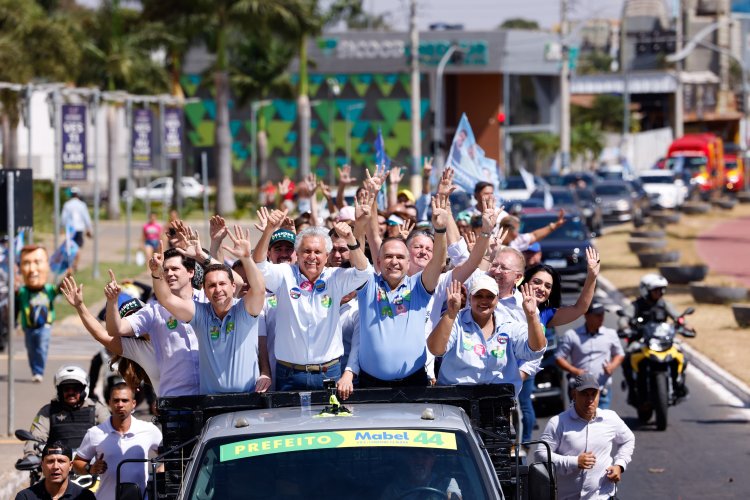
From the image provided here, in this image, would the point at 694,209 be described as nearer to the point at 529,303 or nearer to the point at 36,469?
the point at 36,469

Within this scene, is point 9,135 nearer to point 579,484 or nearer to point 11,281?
point 11,281

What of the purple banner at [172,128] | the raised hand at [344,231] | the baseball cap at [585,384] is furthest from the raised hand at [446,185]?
the purple banner at [172,128]

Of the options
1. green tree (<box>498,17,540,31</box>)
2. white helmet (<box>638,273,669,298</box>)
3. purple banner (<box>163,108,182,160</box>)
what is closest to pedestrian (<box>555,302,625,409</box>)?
white helmet (<box>638,273,669,298</box>)

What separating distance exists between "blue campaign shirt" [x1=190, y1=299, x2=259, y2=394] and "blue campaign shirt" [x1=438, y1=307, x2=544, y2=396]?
1132 millimetres

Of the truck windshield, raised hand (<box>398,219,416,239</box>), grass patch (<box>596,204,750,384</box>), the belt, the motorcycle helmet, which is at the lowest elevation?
grass patch (<box>596,204,750,384</box>)

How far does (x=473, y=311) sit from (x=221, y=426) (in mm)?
2242

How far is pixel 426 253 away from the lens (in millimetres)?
9719

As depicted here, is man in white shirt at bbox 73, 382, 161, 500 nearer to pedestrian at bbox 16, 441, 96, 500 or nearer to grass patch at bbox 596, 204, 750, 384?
pedestrian at bbox 16, 441, 96, 500

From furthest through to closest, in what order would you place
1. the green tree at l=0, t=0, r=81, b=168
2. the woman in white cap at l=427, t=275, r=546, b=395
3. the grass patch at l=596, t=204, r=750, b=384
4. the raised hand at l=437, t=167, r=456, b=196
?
the green tree at l=0, t=0, r=81, b=168 → the grass patch at l=596, t=204, r=750, b=384 → the raised hand at l=437, t=167, r=456, b=196 → the woman in white cap at l=427, t=275, r=546, b=395

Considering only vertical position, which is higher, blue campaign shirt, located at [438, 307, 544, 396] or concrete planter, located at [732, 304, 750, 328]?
blue campaign shirt, located at [438, 307, 544, 396]

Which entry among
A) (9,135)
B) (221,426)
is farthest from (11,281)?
(9,135)

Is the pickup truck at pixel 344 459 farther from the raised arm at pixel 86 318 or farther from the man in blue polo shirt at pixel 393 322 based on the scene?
the raised arm at pixel 86 318

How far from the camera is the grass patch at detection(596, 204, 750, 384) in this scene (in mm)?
19578

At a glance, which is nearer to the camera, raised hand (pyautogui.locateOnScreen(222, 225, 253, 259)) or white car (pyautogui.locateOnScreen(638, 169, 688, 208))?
raised hand (pyautogui.locateOnScreen(222, 225, 253, 259))
